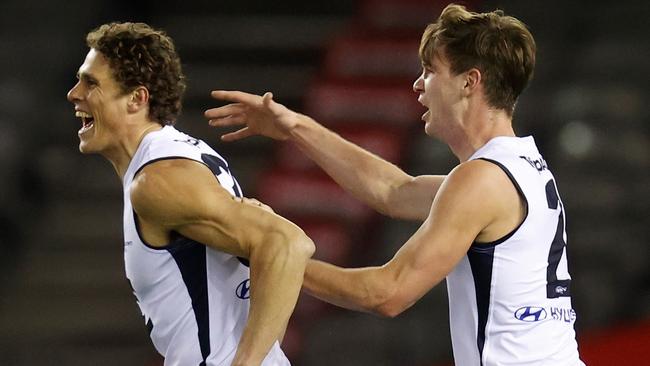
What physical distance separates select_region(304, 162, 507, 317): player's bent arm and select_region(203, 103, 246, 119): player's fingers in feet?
2.66

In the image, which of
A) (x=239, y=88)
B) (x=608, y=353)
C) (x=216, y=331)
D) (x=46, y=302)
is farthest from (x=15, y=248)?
(x=216, y=331)

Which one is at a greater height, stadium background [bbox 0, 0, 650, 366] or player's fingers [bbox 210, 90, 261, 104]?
player's fingers [bbox 210, 90, 261, 104]

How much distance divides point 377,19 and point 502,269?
6101mm

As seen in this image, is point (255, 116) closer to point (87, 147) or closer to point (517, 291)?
point (87, 147)

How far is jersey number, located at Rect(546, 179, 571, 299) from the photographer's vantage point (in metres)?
3.49

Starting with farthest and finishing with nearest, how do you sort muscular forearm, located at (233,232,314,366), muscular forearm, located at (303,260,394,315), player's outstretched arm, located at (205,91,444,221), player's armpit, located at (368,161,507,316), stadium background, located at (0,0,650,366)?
stadium background, located at (0,0,650,366) → player's outstretched arm, located at (205,91,444,221) → muscular forearm, located at (303,260,394,315) → player's armpit, located at (368,161,507,316) → muscular forearm, located at (233,232,314,366)

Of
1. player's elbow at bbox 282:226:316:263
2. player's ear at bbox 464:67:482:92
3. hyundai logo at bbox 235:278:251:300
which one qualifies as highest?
player's ear at bbox 464:67:482:92

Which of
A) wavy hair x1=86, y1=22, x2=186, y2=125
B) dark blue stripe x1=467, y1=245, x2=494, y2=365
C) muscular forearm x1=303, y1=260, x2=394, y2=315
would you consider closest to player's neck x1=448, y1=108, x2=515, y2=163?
dark blue stripe x1=467, y1=245, x2=494, y2=365

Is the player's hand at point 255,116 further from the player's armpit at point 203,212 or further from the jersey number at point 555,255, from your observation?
the jersey number at point 555,255

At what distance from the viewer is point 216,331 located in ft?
11.3

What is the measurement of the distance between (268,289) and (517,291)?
692mm

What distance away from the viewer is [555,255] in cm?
351

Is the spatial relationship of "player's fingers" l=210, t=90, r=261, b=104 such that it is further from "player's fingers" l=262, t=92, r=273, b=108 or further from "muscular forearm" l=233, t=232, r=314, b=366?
"muscular forearm" l=233, t=232, r=314, b=366

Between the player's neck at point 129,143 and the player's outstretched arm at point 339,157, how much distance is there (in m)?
0.46
